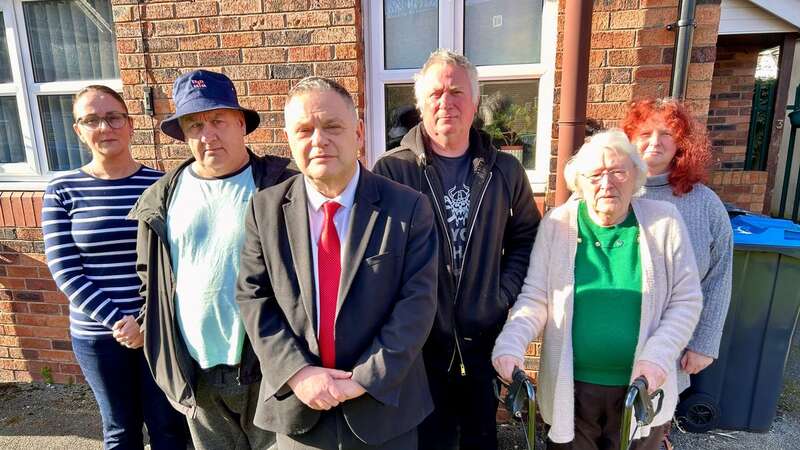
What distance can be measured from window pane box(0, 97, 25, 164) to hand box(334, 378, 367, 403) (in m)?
3.26

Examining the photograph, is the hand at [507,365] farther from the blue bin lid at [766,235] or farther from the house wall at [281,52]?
the blue bin lid at [766,235]

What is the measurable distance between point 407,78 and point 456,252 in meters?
1.33

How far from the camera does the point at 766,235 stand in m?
2.47

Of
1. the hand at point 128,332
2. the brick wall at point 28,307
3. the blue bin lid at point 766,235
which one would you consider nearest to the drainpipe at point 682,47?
the blue bin lid at point 766,235

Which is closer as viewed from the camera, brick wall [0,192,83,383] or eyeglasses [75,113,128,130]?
eyeglasses [75,113,128,130]

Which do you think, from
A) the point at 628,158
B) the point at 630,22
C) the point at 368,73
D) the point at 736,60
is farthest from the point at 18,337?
the point at 736,60

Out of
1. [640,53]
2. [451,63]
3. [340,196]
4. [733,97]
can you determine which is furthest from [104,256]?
[733,97]

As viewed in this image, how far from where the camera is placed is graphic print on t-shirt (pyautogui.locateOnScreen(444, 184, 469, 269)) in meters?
1.91

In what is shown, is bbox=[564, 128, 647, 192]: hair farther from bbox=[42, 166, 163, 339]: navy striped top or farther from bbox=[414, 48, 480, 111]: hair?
bbox=[42, 166, 163, 339]: navy striped top

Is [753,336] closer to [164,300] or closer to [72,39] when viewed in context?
[164,300]

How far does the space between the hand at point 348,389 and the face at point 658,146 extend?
4.83 feet

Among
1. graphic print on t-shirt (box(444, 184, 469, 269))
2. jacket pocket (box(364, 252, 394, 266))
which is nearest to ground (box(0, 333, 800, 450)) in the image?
graphic print on t-shirt (box(444, 184, 469, 269))

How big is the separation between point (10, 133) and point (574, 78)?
371cm

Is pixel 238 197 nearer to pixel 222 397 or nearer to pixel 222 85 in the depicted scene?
pixel 222 85
